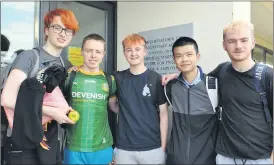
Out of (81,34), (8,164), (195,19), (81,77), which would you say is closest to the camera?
(8,164)

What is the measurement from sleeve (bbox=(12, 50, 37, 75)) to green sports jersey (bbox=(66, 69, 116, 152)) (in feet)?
1.51

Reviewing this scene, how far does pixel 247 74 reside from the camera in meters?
2.09

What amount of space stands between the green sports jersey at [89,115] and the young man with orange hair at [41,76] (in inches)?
10.0

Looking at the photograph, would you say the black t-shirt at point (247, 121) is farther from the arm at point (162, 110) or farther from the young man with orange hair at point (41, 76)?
the young man with orange hair at point (41, 76)

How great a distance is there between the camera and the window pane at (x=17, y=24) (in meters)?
3.10

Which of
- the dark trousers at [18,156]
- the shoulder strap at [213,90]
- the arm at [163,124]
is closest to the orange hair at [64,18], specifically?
the dark trousers at [18,156]

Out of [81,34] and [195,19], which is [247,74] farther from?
[81,34]

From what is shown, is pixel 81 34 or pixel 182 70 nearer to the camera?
pixel 182 70

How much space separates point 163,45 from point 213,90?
4.09 feet

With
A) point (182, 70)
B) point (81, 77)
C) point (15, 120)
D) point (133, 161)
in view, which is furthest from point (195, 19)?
point (15, 120)

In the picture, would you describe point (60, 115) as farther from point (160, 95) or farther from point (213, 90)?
point (213, 90)

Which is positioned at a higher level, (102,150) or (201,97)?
(201,97)

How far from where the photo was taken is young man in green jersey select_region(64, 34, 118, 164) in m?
2.30

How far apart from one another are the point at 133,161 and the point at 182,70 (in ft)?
2.83
